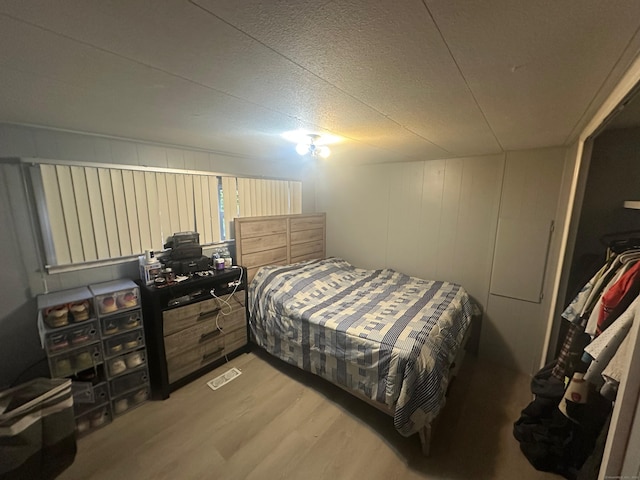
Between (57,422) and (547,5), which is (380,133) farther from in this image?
(57,422)

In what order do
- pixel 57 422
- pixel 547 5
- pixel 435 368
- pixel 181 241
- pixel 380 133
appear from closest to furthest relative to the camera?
1. pixel 547 5
2. pixel 57 422
3. pixel 435 368
4. pixel 380 133
5. pixel 181 241

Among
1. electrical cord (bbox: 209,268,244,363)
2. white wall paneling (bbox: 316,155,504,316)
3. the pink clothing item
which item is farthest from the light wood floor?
white wall paneling (bbox: 316,155,504,316)

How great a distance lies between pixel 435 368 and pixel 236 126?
6.76ft

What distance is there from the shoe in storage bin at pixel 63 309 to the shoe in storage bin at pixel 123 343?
0.25m

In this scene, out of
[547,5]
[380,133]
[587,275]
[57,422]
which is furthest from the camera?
[587,275]

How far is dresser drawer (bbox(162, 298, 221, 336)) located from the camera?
6.79 feet

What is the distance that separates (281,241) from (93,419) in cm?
221

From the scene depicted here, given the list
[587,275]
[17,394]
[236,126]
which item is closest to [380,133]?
[236,126]

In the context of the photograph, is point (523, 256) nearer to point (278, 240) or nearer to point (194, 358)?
point (278, 240)

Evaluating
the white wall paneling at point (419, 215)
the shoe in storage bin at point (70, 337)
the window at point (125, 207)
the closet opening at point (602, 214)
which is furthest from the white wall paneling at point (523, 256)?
the shoe in storage bin at point (70, 337)

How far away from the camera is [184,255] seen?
7.68 feet

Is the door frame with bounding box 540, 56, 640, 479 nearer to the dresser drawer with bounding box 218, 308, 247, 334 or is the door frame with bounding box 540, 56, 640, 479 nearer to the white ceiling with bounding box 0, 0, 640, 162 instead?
the white ceiling with bounding box 0, 0, 640, 162

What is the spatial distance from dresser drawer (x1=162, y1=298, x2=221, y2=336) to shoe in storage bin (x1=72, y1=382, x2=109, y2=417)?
1.69ft

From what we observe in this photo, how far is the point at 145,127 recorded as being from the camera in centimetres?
173
